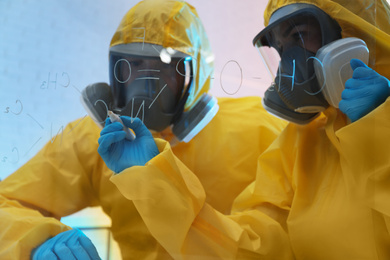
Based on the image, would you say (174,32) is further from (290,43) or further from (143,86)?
(290,43)

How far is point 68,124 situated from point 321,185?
609 millimetres

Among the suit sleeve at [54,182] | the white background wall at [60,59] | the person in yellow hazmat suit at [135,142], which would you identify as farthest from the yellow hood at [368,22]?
the suit sleeve at [54,182]

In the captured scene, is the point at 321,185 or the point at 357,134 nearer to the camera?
the point at 357,134

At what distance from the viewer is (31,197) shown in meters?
1.04

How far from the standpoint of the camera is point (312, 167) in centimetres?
105

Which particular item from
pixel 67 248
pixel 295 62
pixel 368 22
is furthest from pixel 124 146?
pixel 368 22

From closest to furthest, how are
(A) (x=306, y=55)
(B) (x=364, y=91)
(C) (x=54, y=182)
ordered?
(B) (x=364, y=91)
(A) (x=306, y=55)
(C) (x=54, y=182)

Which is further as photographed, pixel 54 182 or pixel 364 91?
pixel 54 182

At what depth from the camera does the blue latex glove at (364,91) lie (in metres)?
0.84

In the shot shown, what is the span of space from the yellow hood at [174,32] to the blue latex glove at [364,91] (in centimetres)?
30

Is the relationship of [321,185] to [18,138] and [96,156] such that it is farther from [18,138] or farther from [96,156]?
[18,138]

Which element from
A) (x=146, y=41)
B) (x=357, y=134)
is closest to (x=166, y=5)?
(x=146, y=41)

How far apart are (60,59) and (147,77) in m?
0.21

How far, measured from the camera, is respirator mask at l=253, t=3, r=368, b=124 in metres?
0.90
